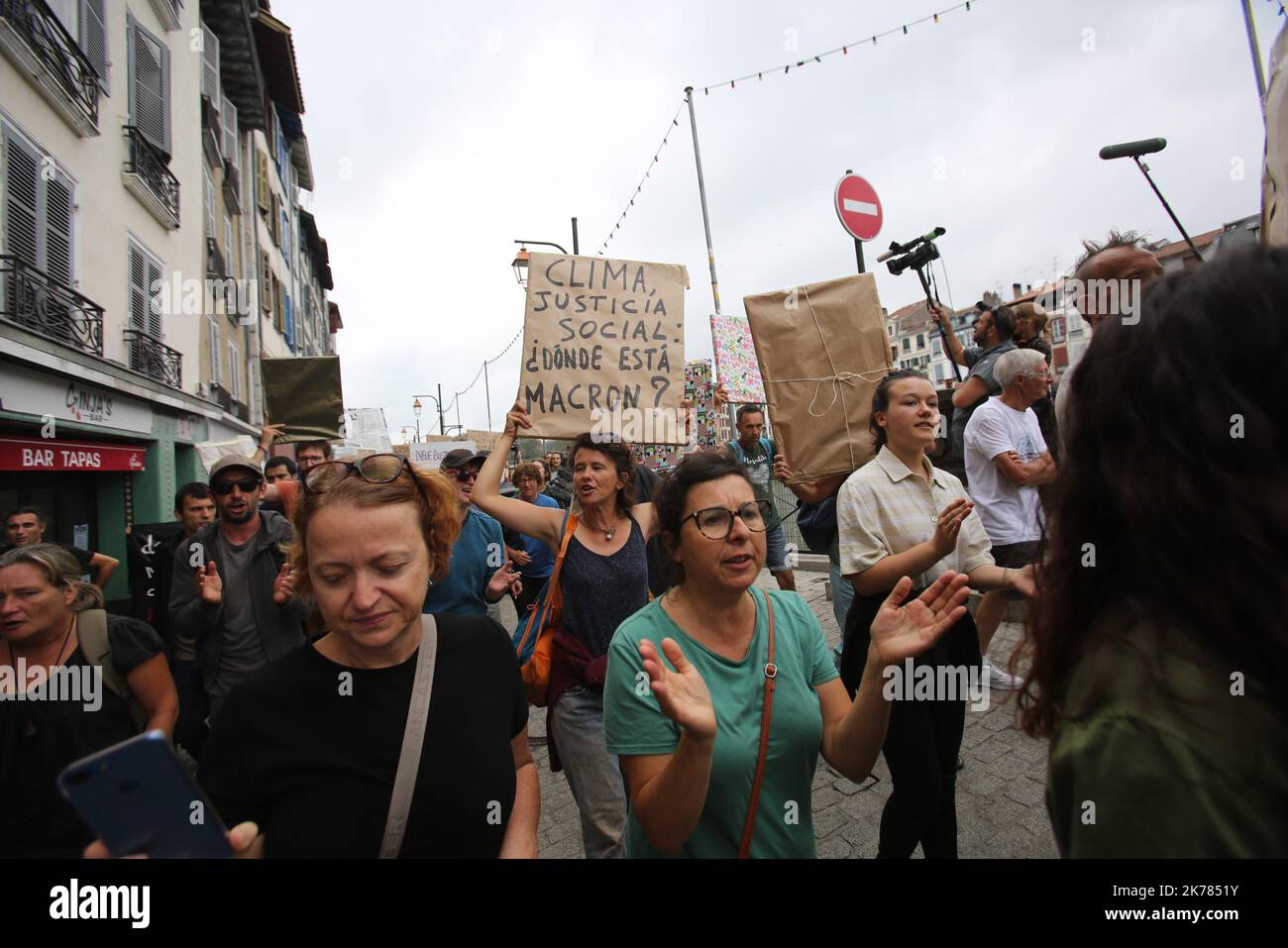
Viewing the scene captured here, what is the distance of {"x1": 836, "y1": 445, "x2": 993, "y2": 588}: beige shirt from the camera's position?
8.86 ft

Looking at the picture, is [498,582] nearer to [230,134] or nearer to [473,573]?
[473,573]

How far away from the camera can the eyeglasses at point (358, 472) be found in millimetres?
1774

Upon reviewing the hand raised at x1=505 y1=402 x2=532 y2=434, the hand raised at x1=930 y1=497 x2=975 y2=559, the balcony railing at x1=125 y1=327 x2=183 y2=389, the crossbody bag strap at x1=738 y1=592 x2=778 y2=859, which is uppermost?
the balcony railing at x1=125 y1=327 x2=183 y2=389

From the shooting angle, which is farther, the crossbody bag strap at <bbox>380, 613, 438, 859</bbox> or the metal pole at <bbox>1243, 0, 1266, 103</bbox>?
the metal pole at <bbox>1243, 0, 1266, 103</bbox>

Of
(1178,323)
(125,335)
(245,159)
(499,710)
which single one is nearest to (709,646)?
(499,710)

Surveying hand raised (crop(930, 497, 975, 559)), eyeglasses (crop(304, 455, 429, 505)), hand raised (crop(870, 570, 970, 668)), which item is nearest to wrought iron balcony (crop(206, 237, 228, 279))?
eyeglasses (crop(304, 455, 429, 505))

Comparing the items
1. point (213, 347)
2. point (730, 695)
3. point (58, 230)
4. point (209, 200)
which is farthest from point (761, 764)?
point (209, 200)

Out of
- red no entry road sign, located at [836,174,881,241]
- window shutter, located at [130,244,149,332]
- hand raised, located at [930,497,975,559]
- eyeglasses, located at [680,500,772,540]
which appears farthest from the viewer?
window shutter, located at [130,244,149,332]

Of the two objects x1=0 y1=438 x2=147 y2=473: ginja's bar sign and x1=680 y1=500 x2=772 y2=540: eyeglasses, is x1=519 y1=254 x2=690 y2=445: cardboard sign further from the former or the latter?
x1=0 y1=438 x2=147 y2=473: ginja's bar sign

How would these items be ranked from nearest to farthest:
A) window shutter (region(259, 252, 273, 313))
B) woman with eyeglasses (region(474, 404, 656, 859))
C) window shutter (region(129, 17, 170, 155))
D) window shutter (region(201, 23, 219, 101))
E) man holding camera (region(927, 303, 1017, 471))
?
1. woman with eyeglasses (region(474, 404, 656, 859))
2. man holding camera (region(927, 303, 1017, 471))
3. window shutter (region(129, 17, 170, 155))
4. window shutter (region(201, 23, 219, 101))
5. window shutter (region(259, 252, 273, 313))

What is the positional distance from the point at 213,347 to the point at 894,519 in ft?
48.5

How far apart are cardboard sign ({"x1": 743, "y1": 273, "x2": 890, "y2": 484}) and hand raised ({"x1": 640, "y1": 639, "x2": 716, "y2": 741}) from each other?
2.30m

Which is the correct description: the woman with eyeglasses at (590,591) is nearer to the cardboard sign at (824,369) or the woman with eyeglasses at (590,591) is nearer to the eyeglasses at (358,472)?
the cardboard sign at (824,369)
